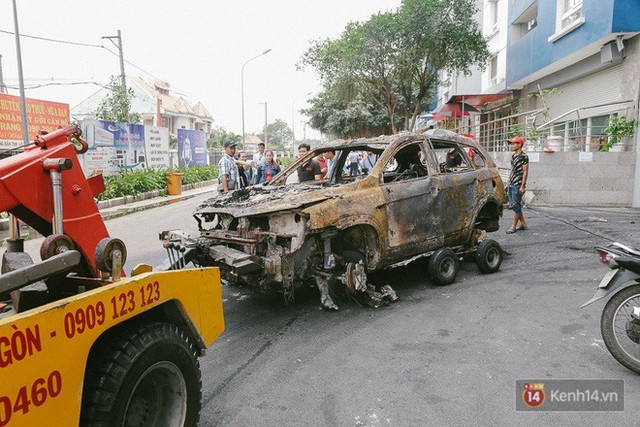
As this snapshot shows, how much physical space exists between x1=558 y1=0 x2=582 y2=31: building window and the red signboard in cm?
1676

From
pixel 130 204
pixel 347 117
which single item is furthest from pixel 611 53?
pixel 347 117

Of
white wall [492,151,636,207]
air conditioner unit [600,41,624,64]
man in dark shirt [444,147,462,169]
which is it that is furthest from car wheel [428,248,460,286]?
air conditioner unit [600,41,624,64]

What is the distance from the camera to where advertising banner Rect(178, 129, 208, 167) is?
23783mm

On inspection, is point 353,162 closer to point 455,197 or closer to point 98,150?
point 455,197

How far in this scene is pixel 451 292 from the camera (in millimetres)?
5707

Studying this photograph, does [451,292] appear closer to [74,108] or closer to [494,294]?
[494,294]

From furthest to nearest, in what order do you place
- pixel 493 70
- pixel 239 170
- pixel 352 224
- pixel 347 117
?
pixel 347 117
pixel 493 70
pixel 239 170
pixel 352 224

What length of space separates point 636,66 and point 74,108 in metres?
54.0

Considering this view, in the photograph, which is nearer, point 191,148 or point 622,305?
point 622,305

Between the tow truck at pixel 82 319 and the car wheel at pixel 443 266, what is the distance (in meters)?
3.45

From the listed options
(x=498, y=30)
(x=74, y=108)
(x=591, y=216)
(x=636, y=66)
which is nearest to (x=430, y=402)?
(x=591, y=216)

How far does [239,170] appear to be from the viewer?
10328 millimetres

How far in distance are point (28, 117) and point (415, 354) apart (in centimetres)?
2100

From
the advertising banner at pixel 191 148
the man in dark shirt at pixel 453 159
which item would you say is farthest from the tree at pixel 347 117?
the man in dark shirt at pixel 453 159
